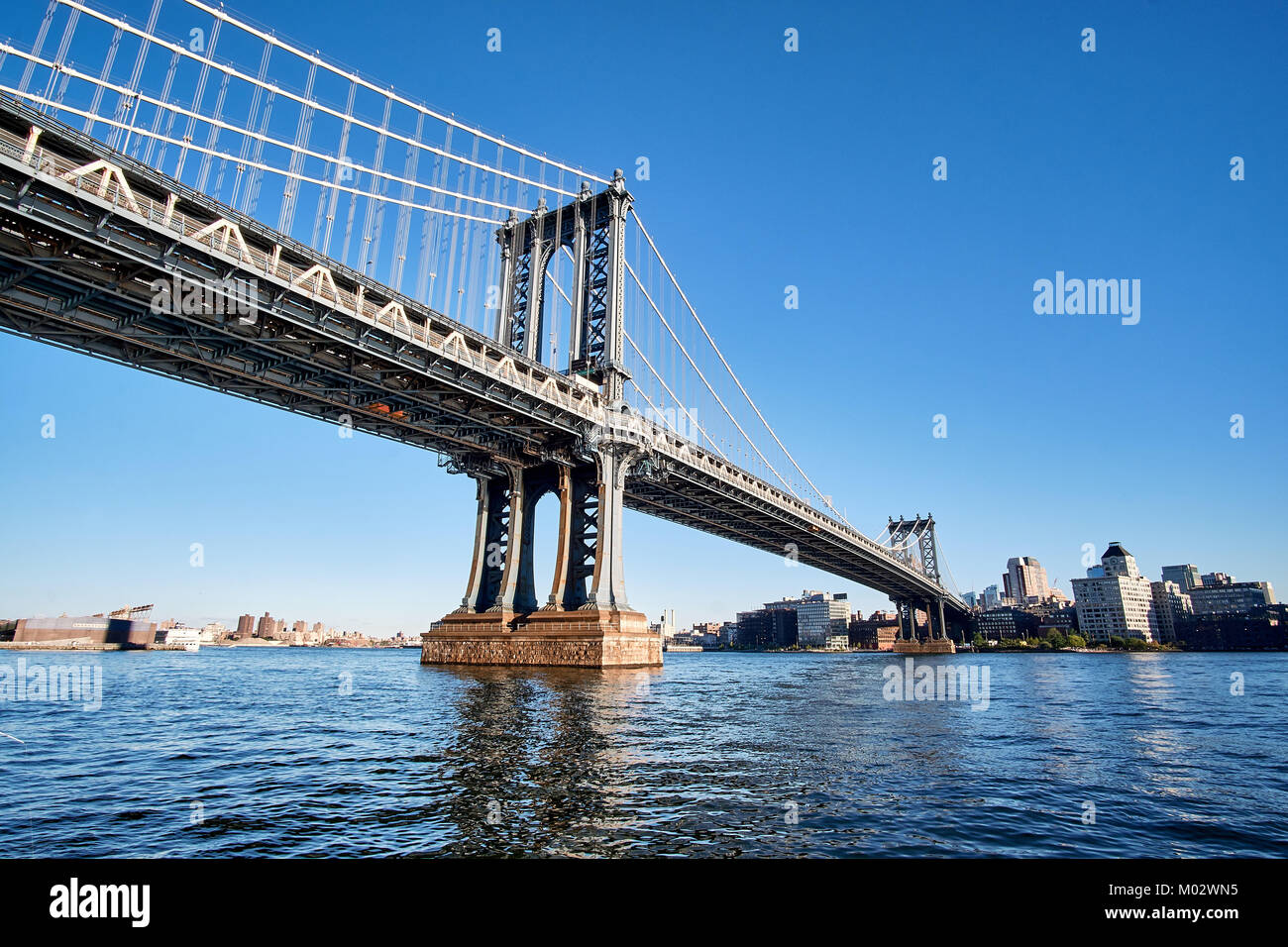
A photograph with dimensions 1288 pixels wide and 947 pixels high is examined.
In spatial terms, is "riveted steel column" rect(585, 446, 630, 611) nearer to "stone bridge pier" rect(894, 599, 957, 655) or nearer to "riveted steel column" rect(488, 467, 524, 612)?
"riveted steel column" rect(488, 467, 524, 612)

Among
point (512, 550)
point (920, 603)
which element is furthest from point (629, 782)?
point (920, 603)

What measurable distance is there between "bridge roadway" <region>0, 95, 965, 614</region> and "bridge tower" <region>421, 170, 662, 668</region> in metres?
1.10

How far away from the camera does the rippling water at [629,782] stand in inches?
307

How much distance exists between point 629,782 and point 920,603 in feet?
451

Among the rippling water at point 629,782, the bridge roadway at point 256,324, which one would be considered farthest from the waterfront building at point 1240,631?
the rippling water at point 629,782

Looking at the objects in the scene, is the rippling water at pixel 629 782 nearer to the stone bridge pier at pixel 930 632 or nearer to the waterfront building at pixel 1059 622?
the stone bridge pier at pixel 930 632

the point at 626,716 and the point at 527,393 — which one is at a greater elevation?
the point at 527,393

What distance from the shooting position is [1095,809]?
9.75 metres

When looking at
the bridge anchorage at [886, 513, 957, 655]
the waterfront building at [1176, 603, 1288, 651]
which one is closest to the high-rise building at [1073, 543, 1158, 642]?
the waterfront building at [1176, 603, 1288, 651]

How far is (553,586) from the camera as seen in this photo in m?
44.2

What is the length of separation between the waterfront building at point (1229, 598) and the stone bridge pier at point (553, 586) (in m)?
175
